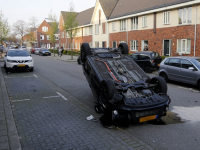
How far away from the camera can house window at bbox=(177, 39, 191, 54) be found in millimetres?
19828

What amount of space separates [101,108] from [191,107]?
10.5 ft

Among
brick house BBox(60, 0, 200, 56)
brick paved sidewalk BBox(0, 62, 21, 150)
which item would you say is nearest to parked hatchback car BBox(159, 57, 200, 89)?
brick paved sidewalk BBox(0, 62, 21, 150)

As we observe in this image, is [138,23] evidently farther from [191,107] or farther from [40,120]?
[40,120]

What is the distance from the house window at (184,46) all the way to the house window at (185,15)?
1719 mm

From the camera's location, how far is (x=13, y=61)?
1467 cm

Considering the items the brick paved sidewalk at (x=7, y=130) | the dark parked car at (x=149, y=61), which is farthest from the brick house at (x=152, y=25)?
the brick paved sidewalk at (x=7, y=130)

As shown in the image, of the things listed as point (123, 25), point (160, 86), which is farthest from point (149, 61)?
point (123, 25)

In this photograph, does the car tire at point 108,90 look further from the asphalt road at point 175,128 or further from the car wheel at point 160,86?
the car wheel at point 160,86

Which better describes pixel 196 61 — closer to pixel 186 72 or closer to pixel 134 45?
pixel 186 72

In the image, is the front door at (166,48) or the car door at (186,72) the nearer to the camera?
the car door at (186,72)

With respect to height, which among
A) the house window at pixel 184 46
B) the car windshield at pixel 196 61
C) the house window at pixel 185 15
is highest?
the house window at pixel 185 15

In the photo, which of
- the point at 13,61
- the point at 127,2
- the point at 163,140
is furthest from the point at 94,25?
the point at 163,140

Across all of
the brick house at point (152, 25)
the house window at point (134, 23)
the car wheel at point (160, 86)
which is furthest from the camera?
the house window at point (134, 23)

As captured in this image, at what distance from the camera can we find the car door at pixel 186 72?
1014 centimetres
